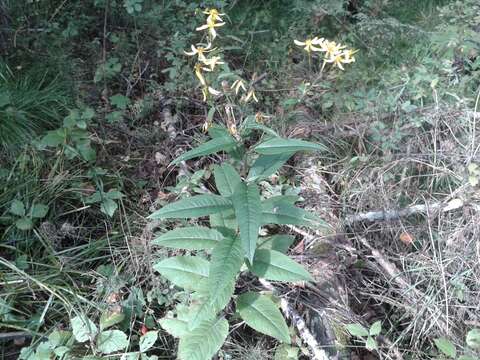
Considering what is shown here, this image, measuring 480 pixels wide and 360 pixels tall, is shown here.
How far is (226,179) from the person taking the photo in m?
1.51

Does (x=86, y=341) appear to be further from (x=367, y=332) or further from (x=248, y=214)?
(x=367, y=332)

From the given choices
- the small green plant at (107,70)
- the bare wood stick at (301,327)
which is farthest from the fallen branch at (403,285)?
the small green plant at (107,70)

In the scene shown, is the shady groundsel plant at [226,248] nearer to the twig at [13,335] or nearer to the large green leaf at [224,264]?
the large green leaf at [224,264]

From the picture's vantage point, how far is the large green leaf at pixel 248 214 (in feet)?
3.76

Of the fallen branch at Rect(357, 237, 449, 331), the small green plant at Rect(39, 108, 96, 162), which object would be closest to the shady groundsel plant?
the fallen branch at Rect(357, 237, 449, 331)

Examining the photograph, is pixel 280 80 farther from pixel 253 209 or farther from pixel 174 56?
pixel 253 209

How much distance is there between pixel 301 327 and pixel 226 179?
565 millimetres

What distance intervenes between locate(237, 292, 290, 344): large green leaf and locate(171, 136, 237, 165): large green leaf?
450mm

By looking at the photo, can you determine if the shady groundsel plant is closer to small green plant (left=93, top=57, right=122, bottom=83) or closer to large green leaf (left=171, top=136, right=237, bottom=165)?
large green leaf (left=171, top=136, right=237, bottom=165)

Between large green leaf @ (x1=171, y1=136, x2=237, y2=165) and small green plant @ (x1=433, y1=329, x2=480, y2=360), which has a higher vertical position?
large green leaf @ (x1=171, y1=136, x2=237, y2=165)

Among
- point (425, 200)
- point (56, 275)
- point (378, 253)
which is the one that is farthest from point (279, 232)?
point (56, 275)

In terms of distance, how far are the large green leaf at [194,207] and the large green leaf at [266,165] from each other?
0.12 metres

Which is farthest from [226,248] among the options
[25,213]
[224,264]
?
[25,213]

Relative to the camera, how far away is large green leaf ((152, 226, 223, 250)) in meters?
1.40
